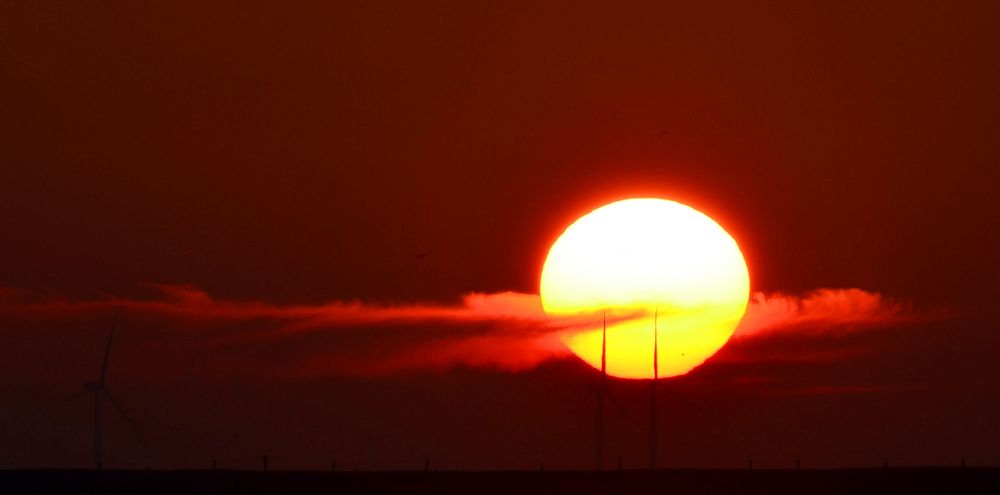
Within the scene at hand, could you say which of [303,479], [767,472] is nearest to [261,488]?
[303,479]

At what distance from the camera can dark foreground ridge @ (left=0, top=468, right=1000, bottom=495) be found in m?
99.1

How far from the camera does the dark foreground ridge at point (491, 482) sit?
9906 centimetres

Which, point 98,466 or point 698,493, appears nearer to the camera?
point 698,493

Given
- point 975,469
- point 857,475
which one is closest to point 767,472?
point 857,475

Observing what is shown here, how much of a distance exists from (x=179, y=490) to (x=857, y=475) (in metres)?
32.4

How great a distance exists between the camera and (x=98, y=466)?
108 meters

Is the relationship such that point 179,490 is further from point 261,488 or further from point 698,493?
point 698,493

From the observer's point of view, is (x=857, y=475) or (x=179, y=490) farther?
(x=857, y=475)

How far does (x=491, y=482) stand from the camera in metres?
102

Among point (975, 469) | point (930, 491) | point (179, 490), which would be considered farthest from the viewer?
point (975, 469)

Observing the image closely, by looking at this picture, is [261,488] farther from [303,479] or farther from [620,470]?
[620,470]

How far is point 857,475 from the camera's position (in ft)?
357

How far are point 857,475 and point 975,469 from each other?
7134mm

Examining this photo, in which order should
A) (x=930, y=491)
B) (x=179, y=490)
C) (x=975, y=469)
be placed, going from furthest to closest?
(x=975, y=469), (x=930, y=491), (x=179, y=490)
